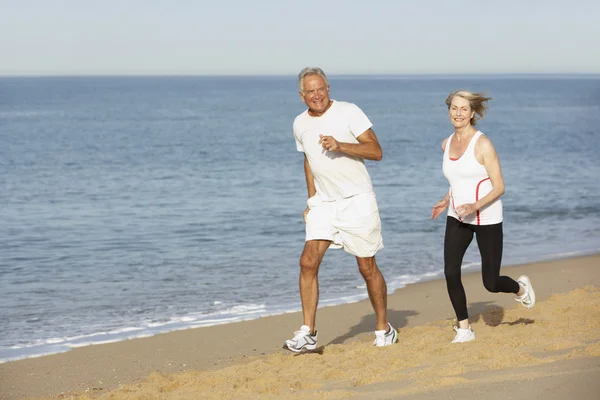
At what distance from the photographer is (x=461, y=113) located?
620 cm

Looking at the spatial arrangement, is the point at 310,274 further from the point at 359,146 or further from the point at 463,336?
the point at 463,336

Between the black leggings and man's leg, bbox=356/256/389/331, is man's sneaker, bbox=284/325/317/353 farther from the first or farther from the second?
the black leggings

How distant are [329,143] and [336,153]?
13.4 inches

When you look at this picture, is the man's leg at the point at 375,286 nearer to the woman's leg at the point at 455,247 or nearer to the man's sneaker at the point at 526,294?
the woman's leg at the point at 455,247

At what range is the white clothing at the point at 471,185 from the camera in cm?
614

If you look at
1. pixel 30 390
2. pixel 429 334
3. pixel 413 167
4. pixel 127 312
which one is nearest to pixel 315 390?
pixel 429 334

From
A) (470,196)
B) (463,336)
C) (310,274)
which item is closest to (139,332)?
(310,274)

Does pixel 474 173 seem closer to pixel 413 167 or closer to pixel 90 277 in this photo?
pixel 90 277

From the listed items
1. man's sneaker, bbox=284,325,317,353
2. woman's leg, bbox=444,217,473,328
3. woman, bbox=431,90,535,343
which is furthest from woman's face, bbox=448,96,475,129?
man's sneaker, bbox=284,325,317,353

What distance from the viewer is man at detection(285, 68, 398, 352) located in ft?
20.8

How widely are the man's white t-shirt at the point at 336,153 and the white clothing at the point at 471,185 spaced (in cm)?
61

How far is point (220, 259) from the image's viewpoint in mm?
13047

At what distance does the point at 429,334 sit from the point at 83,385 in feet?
8.85

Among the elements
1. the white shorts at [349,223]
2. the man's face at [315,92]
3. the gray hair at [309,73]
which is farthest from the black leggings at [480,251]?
the gray hair at [309,73]
